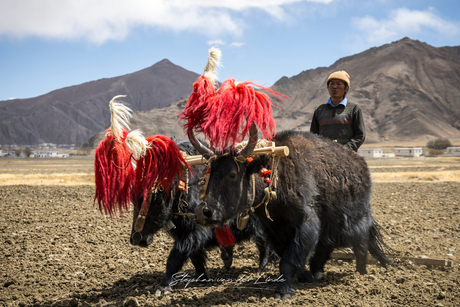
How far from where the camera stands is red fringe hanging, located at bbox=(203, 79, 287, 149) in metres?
3.47

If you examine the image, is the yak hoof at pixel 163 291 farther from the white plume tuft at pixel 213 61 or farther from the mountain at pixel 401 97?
the mountain at pixel 401 97

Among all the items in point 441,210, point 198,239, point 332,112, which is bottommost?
point 441,210

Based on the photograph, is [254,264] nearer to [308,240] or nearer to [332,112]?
[308,240]

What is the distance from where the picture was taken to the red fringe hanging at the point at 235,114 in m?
3.47

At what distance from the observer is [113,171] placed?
4297 millimetres

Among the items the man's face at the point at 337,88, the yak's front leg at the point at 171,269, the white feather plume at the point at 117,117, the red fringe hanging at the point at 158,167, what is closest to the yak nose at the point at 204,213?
the red fringe hanging at the point at 158,167

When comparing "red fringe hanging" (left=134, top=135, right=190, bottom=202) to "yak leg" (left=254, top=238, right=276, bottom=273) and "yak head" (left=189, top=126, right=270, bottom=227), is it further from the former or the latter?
"yak leg" (left=254, top=238, right=276, bottom=273)

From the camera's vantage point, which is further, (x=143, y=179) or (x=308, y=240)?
(x=143, y=179)

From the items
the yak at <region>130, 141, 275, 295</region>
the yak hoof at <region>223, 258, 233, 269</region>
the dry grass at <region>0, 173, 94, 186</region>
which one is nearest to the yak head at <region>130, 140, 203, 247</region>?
the yak at <region>130, 141, 275, 295</region>

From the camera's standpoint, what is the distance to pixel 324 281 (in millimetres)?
4609

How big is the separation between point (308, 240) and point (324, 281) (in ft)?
3.19

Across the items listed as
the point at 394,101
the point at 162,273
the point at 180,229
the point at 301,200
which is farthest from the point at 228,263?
the point at 394,101

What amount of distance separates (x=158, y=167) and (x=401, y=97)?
161 m

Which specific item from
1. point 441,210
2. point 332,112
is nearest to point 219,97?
point 332,112
